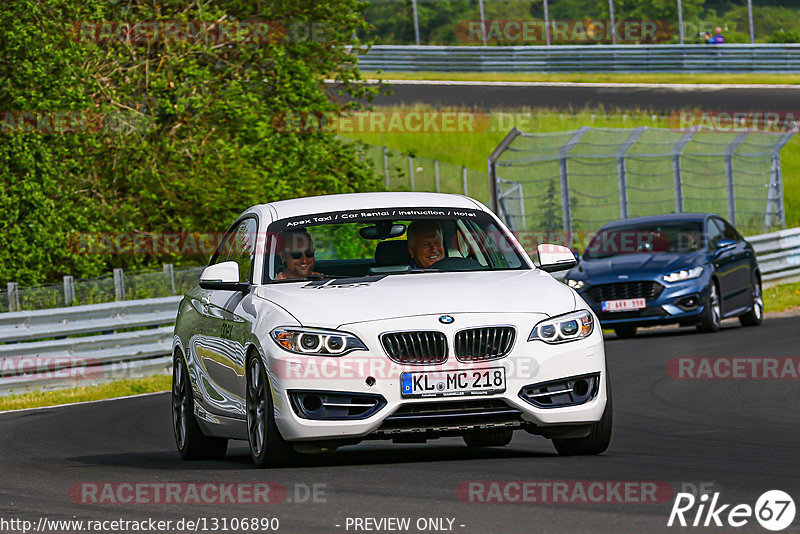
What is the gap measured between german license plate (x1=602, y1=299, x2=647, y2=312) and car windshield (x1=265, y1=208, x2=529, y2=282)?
1017 centimetres

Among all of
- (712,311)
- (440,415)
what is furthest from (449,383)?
A: (712,311)

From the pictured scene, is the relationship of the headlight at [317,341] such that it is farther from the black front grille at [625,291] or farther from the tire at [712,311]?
the tire at [712,311]

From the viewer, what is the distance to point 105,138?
27.5m

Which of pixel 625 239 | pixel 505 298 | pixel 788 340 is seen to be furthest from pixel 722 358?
pixel 505 298

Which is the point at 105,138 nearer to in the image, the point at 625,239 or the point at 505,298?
the point at 625,239

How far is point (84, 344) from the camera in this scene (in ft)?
64.7

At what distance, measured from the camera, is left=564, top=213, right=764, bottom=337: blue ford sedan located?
20141mm

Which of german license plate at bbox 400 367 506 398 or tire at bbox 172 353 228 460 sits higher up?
german license plate at bbox 400 367 506 398

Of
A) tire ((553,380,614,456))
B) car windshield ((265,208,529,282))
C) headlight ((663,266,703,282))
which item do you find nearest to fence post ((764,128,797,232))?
headlight ((663,266,703,282))

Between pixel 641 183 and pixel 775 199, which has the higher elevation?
pixel 775 199

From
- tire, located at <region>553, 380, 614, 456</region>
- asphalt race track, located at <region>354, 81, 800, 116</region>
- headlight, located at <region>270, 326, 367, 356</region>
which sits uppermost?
headlight, located at <region>270, 326, 367, 356</region>

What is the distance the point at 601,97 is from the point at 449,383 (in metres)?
38.6

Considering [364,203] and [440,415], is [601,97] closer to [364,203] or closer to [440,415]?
[364,203]

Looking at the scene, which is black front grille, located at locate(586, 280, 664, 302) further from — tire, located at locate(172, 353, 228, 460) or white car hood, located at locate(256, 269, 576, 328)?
white car hood, located at locate(256, 269, 576, 328)
